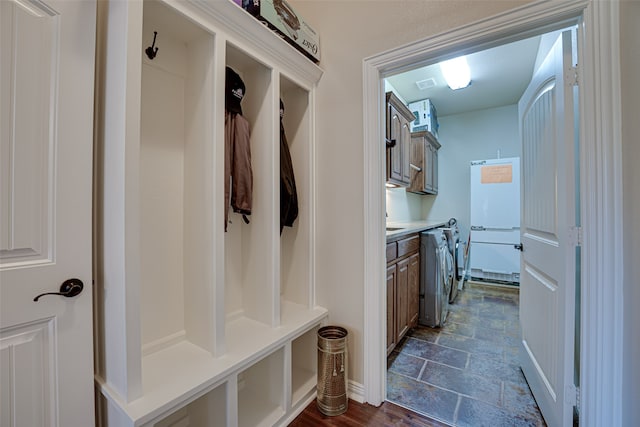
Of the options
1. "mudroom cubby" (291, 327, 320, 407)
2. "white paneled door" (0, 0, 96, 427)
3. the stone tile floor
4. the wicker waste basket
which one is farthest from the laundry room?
"white paneled door" (0, 0, 96, 427)

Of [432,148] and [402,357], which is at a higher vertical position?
[432,148]

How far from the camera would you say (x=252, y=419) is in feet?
4.53

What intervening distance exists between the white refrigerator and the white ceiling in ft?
3.08

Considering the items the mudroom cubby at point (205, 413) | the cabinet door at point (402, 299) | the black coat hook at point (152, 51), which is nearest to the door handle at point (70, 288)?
the mudroom cubby at point (205, 413)

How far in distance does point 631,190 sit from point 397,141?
1.79 m

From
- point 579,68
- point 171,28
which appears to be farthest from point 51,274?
point 579,68

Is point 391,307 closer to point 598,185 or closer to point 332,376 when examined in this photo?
point 332,376

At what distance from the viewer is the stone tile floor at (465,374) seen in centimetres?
156

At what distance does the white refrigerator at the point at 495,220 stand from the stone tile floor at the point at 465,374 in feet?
3.89

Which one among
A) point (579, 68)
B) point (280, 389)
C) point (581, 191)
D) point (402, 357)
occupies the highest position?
point (579, 68)

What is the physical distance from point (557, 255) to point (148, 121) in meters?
2.07

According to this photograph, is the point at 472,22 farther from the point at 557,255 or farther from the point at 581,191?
the point at 557,255

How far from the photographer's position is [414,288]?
2510 mm

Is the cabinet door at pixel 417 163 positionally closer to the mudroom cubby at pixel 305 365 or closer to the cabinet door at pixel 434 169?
the cabinet door at pixel 434 169
